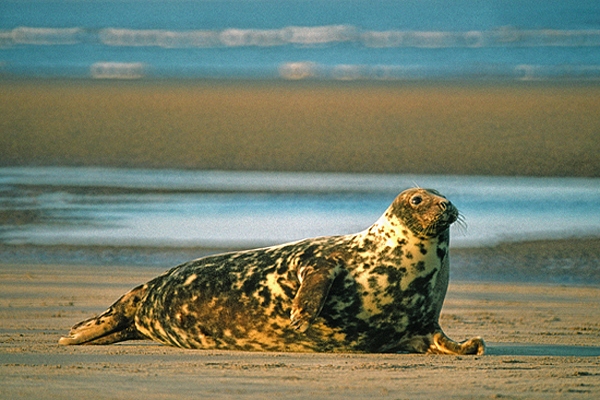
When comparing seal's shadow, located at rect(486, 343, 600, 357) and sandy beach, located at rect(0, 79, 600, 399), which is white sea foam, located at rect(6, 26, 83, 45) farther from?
seal's shadow, located at rect(486, 343, 600, 357)

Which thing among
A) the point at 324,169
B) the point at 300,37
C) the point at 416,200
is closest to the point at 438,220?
the point at 416,200

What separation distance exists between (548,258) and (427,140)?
8.65 metres

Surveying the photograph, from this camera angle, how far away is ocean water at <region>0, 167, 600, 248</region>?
11977 millimetres

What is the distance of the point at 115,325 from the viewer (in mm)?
7230

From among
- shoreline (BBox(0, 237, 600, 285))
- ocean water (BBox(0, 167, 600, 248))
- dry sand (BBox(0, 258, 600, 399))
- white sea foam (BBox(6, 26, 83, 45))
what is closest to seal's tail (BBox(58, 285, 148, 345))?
dry sand (BBox(0, 258, 600, 399))

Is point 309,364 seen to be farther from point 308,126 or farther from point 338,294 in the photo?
point 308,126

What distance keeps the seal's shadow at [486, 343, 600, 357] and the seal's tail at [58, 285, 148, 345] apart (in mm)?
2006

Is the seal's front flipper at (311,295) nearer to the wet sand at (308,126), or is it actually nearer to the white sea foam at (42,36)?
the wet sand at (308,126)

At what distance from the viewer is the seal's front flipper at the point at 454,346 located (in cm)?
637

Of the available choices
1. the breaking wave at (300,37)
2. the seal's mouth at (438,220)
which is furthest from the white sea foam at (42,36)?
the seal's mouth at (438,220)

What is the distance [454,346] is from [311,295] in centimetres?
78

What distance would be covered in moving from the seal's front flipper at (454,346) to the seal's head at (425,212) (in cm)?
53

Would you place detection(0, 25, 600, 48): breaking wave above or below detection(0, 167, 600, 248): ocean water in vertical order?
above

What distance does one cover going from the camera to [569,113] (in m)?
22.5
